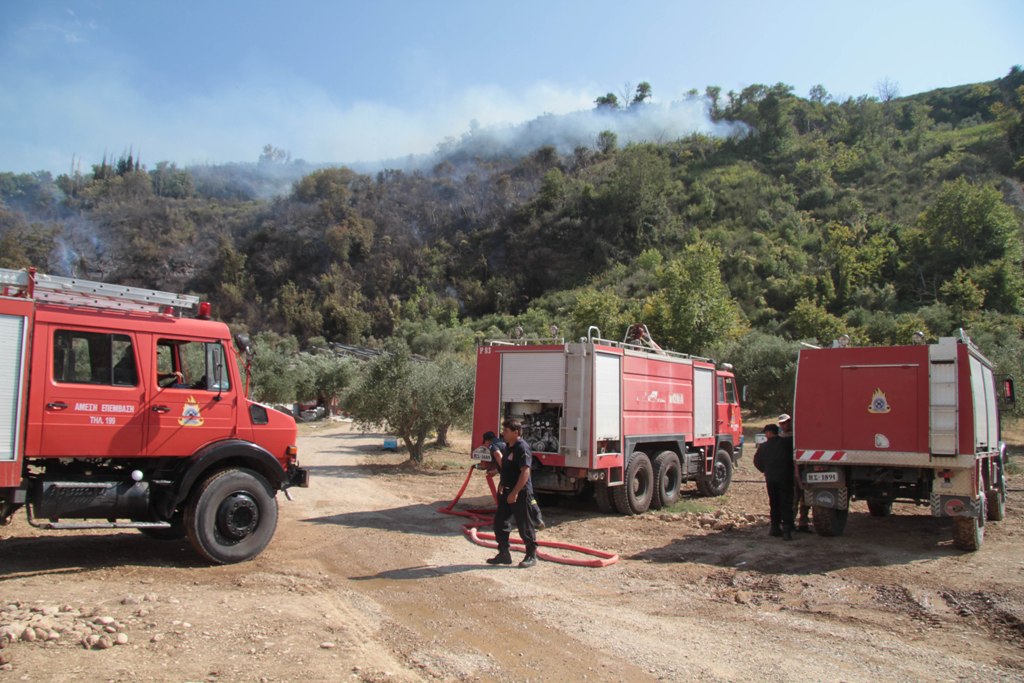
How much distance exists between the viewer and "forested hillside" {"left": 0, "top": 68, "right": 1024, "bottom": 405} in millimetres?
50000

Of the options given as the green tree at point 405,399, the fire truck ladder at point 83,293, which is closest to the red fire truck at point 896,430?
the fire truck ladder at point 83,293

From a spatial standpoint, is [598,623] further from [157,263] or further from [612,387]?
[157,263]

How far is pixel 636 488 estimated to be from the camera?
39.4ft

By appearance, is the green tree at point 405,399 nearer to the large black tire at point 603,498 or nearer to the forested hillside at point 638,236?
the large black tire at point 603,498

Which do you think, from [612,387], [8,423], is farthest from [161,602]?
[612,387]

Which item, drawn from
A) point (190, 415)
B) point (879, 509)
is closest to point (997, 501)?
point (879, 509)

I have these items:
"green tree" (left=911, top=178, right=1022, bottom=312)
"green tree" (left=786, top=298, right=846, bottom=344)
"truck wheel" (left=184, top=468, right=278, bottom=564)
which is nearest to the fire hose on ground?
"truck wheel" (left=184, top=468, right=278, bottom=564)

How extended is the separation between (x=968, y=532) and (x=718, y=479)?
239 inches

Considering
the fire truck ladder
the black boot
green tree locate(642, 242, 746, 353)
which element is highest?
green tree locate(642, 242, 746, 353)

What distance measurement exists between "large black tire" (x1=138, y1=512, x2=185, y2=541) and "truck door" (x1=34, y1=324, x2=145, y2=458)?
3.26 feet

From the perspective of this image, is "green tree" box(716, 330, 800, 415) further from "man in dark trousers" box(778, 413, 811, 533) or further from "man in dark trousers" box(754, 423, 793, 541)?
"man in dark trousers" box(754, 423, 793, 541)

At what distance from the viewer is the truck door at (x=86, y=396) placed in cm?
687

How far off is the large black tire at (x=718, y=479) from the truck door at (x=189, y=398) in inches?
372

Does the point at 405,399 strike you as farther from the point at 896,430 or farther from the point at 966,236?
the point at 966,236
